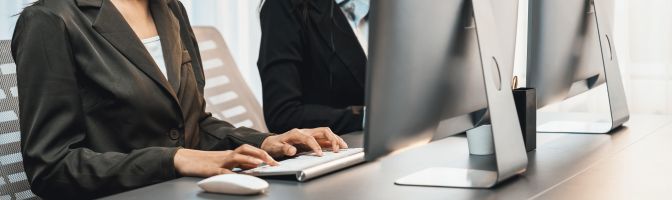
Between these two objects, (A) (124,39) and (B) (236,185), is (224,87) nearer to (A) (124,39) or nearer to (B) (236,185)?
(A) (124,39)

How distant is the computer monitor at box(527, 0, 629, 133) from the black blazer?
47 cm

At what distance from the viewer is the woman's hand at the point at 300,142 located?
1.67 meters

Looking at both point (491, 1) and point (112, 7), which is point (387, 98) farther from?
point (112, 7)

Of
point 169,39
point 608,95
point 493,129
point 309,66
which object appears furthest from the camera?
point 309,66

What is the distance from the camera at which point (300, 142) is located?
5.55ft

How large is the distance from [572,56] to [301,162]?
715 millimetres

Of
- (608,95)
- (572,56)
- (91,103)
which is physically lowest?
(608,95)

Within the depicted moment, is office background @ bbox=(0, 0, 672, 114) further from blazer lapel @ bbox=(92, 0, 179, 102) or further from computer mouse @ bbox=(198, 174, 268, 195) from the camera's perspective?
computer mouse @ bbox=(198, 174, 268, 195)

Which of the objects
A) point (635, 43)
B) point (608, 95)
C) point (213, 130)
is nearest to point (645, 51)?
point (635, 43)

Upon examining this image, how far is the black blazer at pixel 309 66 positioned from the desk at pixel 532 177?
1.15ft

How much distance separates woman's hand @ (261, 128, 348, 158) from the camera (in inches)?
65.7

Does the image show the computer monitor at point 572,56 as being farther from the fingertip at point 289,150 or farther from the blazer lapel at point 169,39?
the blazer lapel at point 169,39

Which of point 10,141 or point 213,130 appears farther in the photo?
point 213,130

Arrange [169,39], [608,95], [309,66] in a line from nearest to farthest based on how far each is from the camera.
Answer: [169,39], [608,95], [309,66]
